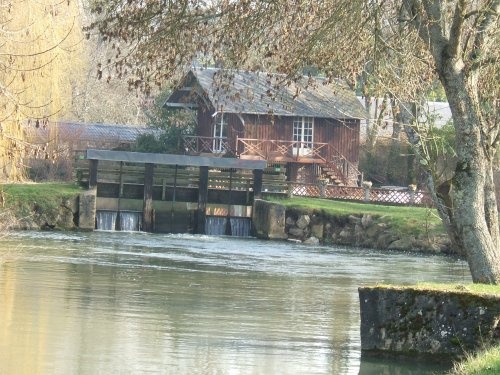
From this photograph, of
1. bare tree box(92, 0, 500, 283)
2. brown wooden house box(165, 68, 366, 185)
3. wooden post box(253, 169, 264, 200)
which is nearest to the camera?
bare tree box(92, 0, 500, 283)

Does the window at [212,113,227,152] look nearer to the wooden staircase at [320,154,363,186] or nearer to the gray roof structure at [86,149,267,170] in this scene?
the wooden staircase at [320,154,363,186]

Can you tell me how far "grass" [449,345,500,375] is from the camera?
1203 centimetres

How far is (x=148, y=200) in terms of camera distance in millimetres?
46906

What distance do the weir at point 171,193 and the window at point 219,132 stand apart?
418 inches

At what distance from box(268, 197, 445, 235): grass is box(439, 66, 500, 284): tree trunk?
76.7 feet

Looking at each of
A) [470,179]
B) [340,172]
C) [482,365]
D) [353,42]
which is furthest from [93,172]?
[482,365]

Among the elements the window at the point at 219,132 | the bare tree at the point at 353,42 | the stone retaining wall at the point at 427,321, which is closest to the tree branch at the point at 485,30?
the bare tree at the point at 353,42

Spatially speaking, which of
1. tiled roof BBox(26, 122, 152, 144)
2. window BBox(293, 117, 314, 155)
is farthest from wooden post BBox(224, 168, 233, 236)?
tiled roof BBox(26, 122, 152, 144)

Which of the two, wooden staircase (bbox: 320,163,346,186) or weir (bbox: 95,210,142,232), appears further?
wooden staircase (bbox: 320,163,346,186)

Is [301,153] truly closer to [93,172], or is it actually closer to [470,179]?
[93,172]

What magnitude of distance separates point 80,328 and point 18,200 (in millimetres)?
25326

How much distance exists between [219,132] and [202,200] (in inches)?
535

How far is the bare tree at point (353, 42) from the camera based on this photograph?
1680 centimetres

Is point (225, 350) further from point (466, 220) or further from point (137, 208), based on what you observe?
point (137, 208)
